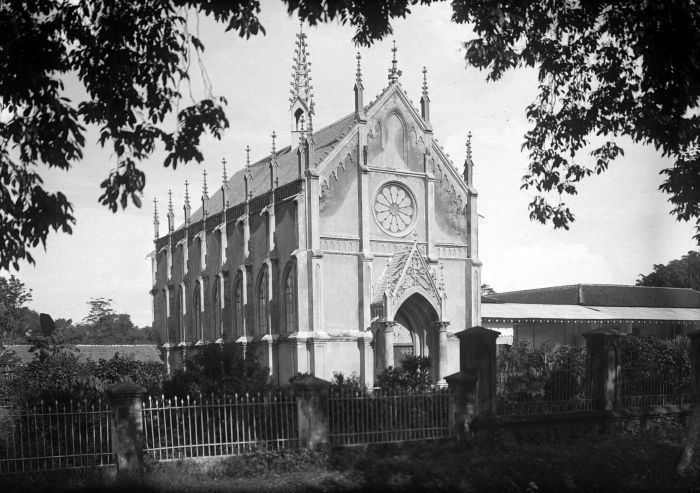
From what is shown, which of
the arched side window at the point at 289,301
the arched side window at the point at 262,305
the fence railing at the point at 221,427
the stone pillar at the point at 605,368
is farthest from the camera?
the arched side window at the point at 262,305

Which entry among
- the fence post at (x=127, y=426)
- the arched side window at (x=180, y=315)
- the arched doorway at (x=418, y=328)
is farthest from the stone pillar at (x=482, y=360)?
the arched side window at (x=180, y=315)

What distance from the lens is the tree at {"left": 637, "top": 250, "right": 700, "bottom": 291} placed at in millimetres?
73188

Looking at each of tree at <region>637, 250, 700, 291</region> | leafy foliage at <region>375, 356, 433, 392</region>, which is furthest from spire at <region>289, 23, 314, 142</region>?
tree at <region>637, 250, 700, 291</region>

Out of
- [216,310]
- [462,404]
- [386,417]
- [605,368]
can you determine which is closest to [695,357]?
[605,368]

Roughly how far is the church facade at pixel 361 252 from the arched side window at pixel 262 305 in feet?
0.18

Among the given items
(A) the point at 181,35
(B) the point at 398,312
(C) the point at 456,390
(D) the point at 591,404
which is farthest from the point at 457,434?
(B) the point at 398,312

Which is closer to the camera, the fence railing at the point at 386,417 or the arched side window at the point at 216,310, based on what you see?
the fence railing at the point at 386,417

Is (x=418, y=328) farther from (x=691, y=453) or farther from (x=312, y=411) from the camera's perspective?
(x=691, y=453)

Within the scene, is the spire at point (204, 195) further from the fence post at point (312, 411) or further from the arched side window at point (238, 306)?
the fence post at point (312, 411)

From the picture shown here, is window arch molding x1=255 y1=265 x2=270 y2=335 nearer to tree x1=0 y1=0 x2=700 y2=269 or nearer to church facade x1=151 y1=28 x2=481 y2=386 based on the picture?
church facade x1=151 y1=28 x2=481 y2=386

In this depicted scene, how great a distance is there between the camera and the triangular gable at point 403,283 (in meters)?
32.3

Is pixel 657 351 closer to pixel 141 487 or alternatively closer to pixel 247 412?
pixel 247 412

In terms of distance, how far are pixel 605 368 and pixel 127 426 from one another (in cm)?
1178

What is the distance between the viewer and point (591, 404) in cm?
1977
